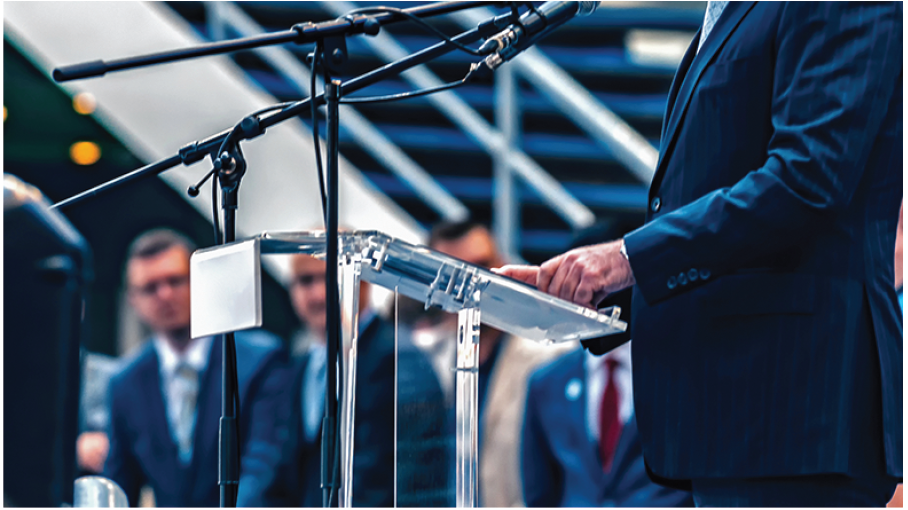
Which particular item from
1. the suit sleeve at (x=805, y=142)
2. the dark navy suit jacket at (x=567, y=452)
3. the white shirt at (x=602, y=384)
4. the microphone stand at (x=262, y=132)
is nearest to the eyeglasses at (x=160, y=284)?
the dark navy suit jacket at (x=567, y=452)

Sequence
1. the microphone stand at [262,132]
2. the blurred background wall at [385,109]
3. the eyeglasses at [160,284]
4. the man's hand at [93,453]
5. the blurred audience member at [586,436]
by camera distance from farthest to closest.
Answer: the blurred background wall at [385,109], the eyeglasses at [160,284], the man's hand at [93,453], the blurred audience member at [586,436], the microphone stand at [262,132]

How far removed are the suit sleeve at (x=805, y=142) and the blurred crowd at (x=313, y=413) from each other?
1.09 metres

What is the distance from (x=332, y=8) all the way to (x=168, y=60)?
297 centimetres

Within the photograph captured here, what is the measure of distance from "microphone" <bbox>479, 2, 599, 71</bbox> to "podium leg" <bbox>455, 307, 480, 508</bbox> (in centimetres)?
34

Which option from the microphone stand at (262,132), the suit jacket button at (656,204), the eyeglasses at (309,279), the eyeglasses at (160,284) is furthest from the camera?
the eyeglasses at (160,284)

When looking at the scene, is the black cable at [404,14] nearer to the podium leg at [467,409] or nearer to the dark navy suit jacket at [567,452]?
the podium leg at [467,409]

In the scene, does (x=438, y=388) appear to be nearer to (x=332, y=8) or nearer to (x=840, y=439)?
(x=840, y=439)

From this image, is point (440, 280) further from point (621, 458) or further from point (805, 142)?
point (621, 458)

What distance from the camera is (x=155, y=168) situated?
1.49m

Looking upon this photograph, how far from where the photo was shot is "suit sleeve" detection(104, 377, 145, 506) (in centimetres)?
309

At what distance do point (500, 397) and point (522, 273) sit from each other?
1.54 meters

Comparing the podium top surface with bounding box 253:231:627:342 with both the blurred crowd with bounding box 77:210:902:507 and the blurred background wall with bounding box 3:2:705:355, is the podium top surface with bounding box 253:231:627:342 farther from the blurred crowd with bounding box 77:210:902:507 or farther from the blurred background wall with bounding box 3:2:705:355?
the blurred background wall with bounding box 3:2:705:355

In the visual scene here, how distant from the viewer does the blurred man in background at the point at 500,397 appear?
9.61 ft

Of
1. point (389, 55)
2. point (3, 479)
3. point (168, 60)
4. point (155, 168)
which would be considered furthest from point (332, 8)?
point (3, 479)
